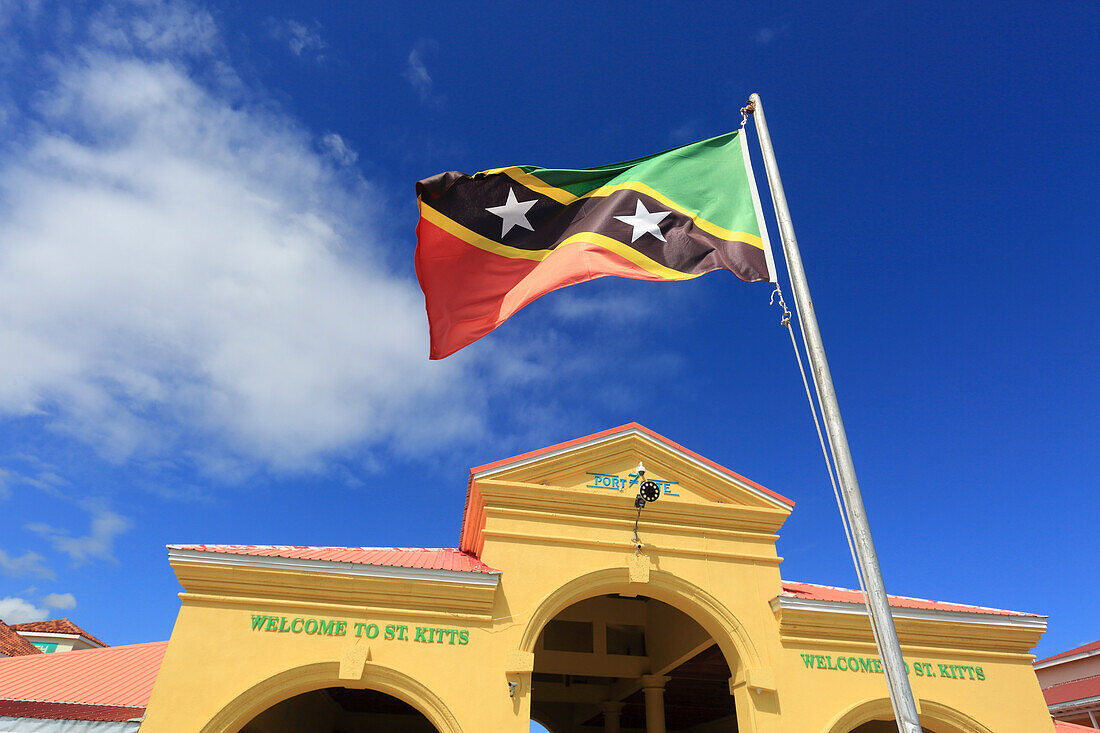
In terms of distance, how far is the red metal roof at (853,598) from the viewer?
41.1ft

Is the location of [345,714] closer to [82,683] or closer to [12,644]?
[82,683]

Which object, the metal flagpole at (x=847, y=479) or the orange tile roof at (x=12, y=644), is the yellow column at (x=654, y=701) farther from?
the orange tile roof at (x=12, y=644)

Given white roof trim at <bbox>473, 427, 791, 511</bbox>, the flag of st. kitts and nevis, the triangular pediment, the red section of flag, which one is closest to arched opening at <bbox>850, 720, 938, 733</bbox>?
the triangular pediment

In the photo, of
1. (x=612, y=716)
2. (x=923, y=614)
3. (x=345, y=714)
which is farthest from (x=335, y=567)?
(x=612, y=716)

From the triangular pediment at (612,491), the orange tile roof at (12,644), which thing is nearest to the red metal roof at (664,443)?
the triangular pediment at (612,491)

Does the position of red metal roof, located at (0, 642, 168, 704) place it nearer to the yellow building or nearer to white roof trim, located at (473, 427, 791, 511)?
the yellow building

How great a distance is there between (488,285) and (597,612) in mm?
9819

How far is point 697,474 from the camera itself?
41.8 feet

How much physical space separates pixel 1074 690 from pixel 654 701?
16.3 metres

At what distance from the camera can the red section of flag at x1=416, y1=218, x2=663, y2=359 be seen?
347 inches

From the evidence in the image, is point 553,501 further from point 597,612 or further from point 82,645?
point 82,645

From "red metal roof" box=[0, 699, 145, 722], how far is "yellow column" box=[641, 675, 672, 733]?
998cm

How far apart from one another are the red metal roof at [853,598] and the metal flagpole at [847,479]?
640 centimetres

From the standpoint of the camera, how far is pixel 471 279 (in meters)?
9.52
